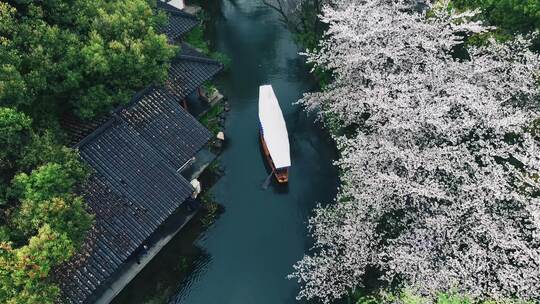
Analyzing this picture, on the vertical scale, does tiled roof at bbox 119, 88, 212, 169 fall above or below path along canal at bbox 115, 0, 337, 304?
above

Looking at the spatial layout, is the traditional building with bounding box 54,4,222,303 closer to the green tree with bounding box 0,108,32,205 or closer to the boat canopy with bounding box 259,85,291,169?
the green tree with bounding box 0,108,32,205

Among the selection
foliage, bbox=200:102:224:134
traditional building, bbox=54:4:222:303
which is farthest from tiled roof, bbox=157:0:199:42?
foliage, bbox=200:102:224:134

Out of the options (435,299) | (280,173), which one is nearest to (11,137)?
(280,173)

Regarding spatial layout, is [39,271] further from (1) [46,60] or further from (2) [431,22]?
(2) [431,22]

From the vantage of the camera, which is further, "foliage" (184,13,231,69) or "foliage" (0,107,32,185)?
"foliage" (184,13,231,69)

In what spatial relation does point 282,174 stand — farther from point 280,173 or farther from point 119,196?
point 119,196

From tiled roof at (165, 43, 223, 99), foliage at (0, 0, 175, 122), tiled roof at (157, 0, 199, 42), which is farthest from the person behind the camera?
tiled roof at (157, 0, 199, 42)

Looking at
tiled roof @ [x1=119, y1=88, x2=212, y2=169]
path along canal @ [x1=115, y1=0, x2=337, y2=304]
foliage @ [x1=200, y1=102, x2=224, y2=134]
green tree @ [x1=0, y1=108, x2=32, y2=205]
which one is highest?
green tree @ [x1=0, y1=108, x2=32, y2=205]
